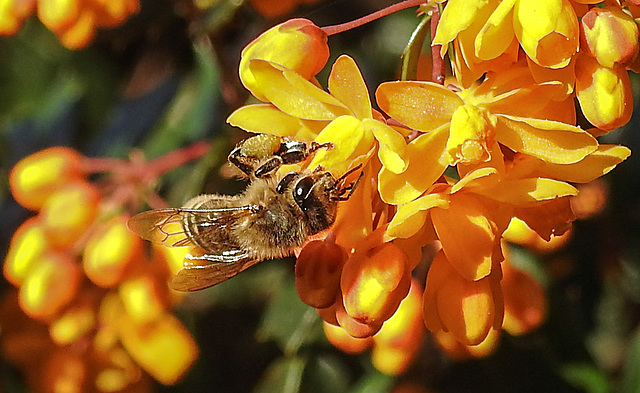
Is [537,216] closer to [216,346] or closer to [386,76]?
[386,76]

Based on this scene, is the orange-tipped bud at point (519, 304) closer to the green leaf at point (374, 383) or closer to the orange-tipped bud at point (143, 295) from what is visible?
the green leaf at point (374, 383)

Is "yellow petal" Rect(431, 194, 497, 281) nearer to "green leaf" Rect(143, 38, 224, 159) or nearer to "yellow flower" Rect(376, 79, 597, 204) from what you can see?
"yellow flower" Rect(376, 79, 597, 204)

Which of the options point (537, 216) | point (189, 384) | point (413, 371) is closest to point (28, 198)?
point (189, 384)

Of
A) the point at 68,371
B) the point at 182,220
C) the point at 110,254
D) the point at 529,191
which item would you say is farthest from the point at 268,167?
the point at 68,371

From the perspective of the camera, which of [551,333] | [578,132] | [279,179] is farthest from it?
[551,333]

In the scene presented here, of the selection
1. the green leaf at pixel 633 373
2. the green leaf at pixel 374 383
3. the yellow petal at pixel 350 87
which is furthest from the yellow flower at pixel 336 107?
the green leaf at pixel 633 373
